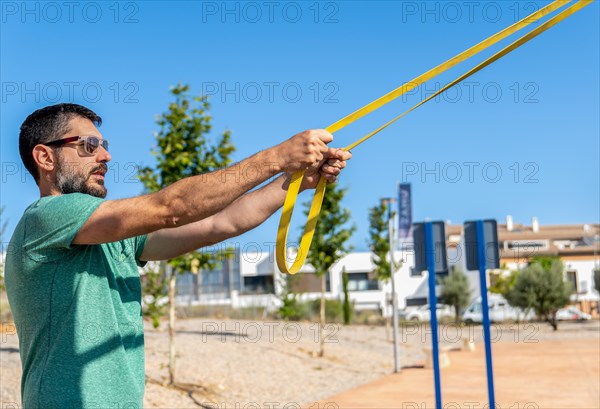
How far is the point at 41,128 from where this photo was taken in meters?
2.97

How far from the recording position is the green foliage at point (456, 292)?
44000mm

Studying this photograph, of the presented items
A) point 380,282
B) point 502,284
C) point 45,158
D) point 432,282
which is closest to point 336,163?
point 45,158

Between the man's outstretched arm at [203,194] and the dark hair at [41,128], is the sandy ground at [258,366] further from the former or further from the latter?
the man's outstretched arm at [203,194]

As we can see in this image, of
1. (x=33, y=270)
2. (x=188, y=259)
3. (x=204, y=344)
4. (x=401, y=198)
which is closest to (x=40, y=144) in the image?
(x=33, y=270)

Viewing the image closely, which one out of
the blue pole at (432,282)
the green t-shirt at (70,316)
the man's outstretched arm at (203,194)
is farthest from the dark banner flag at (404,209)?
the man's outstretched arm at (203,194)

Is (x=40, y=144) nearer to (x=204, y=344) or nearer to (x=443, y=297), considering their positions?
(x=204, y=344)

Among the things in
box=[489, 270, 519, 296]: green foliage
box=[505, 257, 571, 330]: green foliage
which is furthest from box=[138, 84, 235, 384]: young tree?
box=[489, 270, 519, 296]: green foliage

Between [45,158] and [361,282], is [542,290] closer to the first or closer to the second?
[361,282]

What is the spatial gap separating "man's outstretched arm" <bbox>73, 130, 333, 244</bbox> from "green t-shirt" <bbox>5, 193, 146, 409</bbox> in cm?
11

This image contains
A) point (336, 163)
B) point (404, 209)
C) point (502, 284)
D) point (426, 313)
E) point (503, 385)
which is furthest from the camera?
point (426, 313)

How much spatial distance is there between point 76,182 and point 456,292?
139 ft

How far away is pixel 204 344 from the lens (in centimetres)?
1781

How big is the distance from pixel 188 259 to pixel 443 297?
3376 cm

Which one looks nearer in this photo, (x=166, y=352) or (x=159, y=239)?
(x=159, y=239)
